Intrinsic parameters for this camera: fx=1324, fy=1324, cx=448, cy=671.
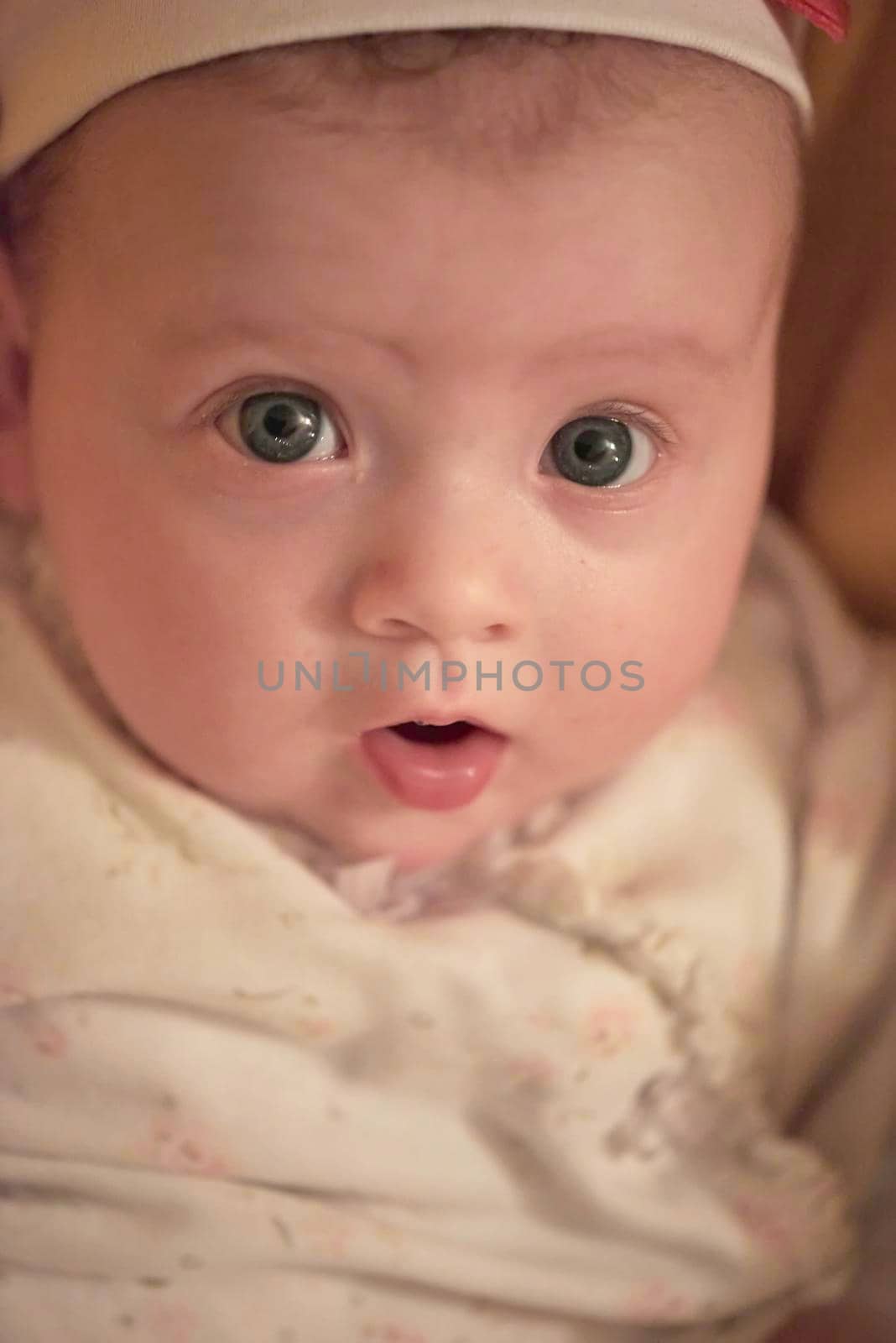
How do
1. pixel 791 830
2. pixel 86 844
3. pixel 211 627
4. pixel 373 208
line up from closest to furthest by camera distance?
1. pixel 373 208
2. pixel 211 627
3. pixel 86 844
4. pixel 791 830

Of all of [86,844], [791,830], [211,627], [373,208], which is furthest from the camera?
[791,830]

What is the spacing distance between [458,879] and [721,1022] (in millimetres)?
217

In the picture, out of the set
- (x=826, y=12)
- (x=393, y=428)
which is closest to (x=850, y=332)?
(x=826, y=12)

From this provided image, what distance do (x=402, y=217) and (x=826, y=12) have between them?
1.11ft

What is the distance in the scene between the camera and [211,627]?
2.59ft

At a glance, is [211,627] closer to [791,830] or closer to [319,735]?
[319,735]

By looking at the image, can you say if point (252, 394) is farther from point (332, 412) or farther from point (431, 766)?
point (431, 766)

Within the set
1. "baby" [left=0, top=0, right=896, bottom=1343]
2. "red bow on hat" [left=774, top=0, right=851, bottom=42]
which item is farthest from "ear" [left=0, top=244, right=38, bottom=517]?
"red bow on hat" [left=774, top=0, right=851, bottom=42]

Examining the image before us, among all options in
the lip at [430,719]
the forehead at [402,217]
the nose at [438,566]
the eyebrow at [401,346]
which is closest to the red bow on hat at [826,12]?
the forehead at [402,217]

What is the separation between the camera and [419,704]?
796mm

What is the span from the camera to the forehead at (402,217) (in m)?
0.68

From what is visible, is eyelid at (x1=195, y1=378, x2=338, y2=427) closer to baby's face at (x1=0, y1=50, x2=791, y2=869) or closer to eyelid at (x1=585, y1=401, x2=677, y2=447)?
baby's face at (x1=0, y1=50, x2=791, y2=869)

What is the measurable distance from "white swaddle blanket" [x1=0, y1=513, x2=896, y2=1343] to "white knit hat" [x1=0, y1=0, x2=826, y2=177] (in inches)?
13.7

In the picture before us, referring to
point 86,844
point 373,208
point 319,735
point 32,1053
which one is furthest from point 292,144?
point 32,1053
